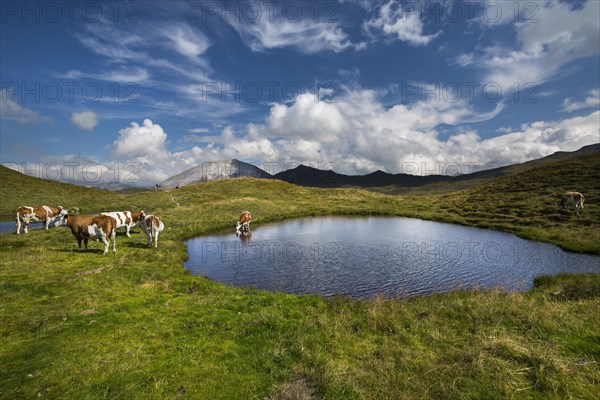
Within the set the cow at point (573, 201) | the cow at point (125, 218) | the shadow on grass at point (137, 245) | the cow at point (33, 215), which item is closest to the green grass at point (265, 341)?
the shadow on grass at point (137, 245)

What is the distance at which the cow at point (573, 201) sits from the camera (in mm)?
44750

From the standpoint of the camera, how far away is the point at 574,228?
121 ft

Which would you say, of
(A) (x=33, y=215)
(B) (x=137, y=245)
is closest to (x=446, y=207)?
(B) (x=137, y=245)

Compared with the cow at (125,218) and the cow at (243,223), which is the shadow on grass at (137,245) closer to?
the cow at (125,218)

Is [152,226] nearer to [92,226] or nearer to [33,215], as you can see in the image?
[92,226]

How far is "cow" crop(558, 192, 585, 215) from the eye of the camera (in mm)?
44750

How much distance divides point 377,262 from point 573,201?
42.8m

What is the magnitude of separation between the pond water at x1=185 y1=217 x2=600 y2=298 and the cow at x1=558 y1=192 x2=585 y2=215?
18.7 m

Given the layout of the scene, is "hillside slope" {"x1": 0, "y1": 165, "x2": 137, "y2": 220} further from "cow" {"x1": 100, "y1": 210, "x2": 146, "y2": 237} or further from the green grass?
the green grass

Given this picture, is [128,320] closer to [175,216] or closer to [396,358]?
[396,358]

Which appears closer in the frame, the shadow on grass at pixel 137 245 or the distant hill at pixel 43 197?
the shadow on grass at pixel 137 245

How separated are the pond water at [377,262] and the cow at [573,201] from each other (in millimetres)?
18658

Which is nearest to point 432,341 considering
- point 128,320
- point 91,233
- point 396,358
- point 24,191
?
point 396,358

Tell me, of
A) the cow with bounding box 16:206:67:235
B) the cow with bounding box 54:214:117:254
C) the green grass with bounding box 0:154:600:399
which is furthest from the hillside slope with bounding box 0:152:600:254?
the green grass with bounding box 0:154:600:399
